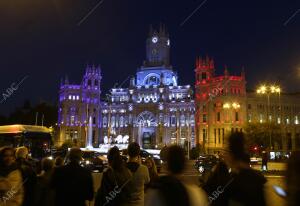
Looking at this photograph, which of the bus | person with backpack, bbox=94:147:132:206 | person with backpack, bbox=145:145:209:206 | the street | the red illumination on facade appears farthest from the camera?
the red illumination on facade

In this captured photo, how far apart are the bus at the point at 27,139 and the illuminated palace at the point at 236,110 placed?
176ft

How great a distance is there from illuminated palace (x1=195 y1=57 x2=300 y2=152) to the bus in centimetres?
5367

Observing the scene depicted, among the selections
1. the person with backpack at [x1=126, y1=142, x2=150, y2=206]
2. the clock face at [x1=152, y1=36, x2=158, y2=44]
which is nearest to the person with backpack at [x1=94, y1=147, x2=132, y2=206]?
the person with backpack at [x1=126, y1=142, x2=150, y2=206]

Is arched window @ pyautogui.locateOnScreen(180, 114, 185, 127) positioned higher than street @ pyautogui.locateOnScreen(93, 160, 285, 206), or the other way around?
arched window @ pyautogui.locateOnScreen(180, 114, 185, 127)

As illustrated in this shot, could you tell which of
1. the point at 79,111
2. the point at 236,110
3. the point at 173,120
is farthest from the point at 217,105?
the point at 79,111

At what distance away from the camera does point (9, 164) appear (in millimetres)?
6508

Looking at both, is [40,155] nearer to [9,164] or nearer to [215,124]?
[9,164]

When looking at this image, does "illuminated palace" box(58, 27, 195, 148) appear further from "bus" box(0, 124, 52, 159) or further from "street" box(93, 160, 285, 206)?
"street" box(93, 160, 285, 206)

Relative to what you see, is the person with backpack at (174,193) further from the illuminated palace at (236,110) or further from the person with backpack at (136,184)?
the illuminated palace at (236,110)

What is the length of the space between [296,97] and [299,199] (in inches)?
3534

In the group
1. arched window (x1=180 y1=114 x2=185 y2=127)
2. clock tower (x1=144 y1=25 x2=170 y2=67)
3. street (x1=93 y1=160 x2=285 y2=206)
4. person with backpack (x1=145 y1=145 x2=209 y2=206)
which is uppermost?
clock tower (x1=144 y1=25 x2=170 y2=67)

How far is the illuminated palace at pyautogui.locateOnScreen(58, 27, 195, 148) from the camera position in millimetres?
100375

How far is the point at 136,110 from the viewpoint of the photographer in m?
106

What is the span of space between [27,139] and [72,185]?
78.4 ft
